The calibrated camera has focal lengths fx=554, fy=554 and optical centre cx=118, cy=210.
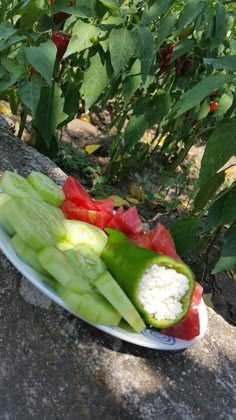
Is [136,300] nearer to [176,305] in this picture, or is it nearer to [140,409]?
[176,305]

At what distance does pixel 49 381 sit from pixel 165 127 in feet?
4.81

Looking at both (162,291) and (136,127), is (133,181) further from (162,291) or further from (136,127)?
(162,291)

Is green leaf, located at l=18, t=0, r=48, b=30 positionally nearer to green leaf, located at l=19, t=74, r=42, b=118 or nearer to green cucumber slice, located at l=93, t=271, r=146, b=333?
green leaf, located at l=19, t=74, r=42, b=118

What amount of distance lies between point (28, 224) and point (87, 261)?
0.13m

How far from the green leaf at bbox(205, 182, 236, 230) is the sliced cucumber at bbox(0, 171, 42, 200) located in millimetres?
413

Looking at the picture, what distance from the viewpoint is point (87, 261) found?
105 centimetres

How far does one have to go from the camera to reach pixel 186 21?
146cm

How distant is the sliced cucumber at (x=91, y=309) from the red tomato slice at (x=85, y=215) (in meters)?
0.23

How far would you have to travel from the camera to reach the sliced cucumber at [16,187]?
1.14 metres

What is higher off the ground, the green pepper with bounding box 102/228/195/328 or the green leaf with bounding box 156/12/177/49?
the green leaf with bounding box 156/12/177/49

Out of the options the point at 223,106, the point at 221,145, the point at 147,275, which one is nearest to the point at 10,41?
the point at 221,145

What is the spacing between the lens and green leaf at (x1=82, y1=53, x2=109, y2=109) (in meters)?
1.63

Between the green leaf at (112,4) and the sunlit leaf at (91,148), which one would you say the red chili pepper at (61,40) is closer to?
the green leaf at (112,4)

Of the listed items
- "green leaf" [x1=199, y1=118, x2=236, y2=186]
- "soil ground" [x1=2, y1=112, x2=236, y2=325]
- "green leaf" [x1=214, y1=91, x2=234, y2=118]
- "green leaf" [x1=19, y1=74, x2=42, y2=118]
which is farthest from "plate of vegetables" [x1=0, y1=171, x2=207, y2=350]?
"green leaf" [x1=214, y1=91, x2=234, y2=118]
